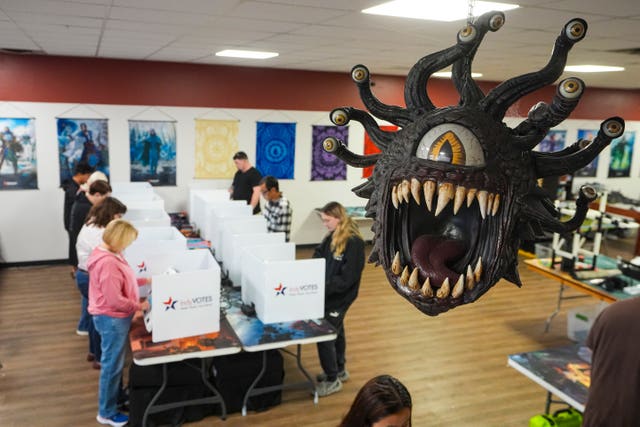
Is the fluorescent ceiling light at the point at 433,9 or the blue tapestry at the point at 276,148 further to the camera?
the blue tapestry at the point at 276,148

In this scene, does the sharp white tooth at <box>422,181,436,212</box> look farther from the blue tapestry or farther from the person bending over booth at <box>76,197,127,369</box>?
the blue tapestry

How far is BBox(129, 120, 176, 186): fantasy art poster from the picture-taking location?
25.9ft

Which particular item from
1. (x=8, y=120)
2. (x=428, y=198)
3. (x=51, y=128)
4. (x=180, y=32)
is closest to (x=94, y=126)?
(x=51, y=128)

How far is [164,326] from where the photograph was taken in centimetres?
371

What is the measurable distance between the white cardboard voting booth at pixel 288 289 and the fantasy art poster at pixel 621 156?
953cm

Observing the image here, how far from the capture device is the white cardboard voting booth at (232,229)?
5094 mm

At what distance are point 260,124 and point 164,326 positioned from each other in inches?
210

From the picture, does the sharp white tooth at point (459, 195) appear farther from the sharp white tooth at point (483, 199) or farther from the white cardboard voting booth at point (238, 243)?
the white cardboard voting booth at point (238, 243)

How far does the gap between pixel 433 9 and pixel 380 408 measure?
217 cm

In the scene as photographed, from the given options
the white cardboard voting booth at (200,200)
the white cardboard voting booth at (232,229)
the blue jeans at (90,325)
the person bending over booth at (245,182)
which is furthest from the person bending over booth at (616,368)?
the person bending over booth at (245,182)

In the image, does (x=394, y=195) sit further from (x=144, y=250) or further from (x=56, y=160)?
(x=56, y=160)

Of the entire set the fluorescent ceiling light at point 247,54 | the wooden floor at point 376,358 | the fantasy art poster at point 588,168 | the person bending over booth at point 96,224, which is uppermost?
the fluorescent ceiling light at point 247,54

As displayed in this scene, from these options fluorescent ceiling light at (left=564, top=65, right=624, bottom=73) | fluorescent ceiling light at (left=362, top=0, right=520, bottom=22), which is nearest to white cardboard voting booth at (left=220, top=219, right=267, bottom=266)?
fluorescent ceiling light at (left=362, top=0, right=520, bottom=22)

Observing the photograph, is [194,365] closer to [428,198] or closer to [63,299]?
[63,299]
